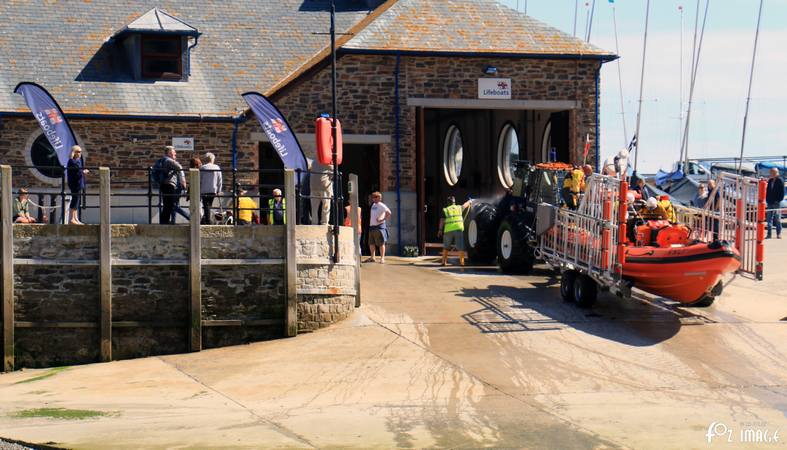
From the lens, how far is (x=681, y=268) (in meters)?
18.5

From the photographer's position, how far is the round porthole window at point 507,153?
31.4 m

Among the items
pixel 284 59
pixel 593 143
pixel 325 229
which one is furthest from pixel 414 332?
pixel 284 59

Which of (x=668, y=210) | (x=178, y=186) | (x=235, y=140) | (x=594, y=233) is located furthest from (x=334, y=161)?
(x=235, y=140)

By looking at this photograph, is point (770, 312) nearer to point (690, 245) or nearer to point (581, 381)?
point (690, 245)

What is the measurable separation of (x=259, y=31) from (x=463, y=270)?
9989 mm

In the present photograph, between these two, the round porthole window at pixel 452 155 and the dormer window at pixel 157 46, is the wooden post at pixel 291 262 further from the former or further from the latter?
the round porthole window at pixel 452 155

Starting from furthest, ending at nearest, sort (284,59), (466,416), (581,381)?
(284,59), (581,381), (466,416)

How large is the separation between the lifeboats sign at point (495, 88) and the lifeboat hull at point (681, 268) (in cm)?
899

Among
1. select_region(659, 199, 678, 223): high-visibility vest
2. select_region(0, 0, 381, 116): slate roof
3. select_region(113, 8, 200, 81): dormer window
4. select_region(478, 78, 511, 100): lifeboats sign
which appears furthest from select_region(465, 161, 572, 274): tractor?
select_region(113, 8, 200, 81): dormer window

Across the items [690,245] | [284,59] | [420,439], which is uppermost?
[284,59]

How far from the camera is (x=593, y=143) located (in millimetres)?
28031

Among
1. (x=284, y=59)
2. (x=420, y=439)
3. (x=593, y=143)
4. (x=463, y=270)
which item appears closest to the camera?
(x=420, y=439)

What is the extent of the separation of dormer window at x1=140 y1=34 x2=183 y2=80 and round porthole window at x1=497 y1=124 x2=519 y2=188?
796cm

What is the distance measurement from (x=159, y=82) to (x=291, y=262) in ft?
34.3
